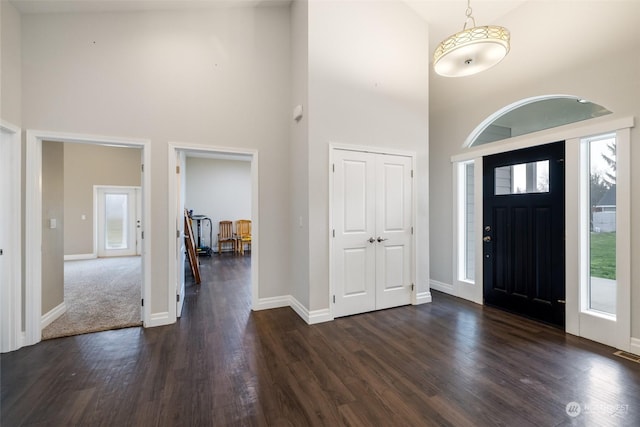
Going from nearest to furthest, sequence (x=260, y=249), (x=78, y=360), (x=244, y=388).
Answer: (x=244, y=388) → (x=78, y=360) → (x=260, y=249)

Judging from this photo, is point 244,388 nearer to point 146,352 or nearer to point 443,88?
point 146,352

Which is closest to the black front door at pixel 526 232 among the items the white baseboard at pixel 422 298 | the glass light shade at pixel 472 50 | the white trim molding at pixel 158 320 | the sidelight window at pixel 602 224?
the sidelight window at pixel 602 224

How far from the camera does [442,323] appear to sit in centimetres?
326

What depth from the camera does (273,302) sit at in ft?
12.4

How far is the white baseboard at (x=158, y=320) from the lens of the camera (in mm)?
3135

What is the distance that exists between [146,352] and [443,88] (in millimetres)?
5138

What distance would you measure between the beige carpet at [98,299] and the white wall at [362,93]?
8.00 ft

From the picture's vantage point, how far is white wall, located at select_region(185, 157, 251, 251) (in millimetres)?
8461

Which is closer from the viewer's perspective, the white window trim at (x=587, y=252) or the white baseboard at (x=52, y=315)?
the white window trim at (x=587, y=252)

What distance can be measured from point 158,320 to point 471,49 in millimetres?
4064

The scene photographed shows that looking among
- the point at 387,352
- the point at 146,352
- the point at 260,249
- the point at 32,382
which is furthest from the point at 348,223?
the point at 32,382

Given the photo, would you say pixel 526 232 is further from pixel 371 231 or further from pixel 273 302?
pixel 273 302

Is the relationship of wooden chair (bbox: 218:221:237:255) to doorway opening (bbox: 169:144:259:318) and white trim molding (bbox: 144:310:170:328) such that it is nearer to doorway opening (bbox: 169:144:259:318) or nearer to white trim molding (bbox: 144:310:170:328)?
doorway opening (bbox: 169:144:259:318)

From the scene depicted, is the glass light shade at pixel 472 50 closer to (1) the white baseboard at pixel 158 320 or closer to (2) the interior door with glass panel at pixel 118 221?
(1) the white baseboard at pixel 158 320
